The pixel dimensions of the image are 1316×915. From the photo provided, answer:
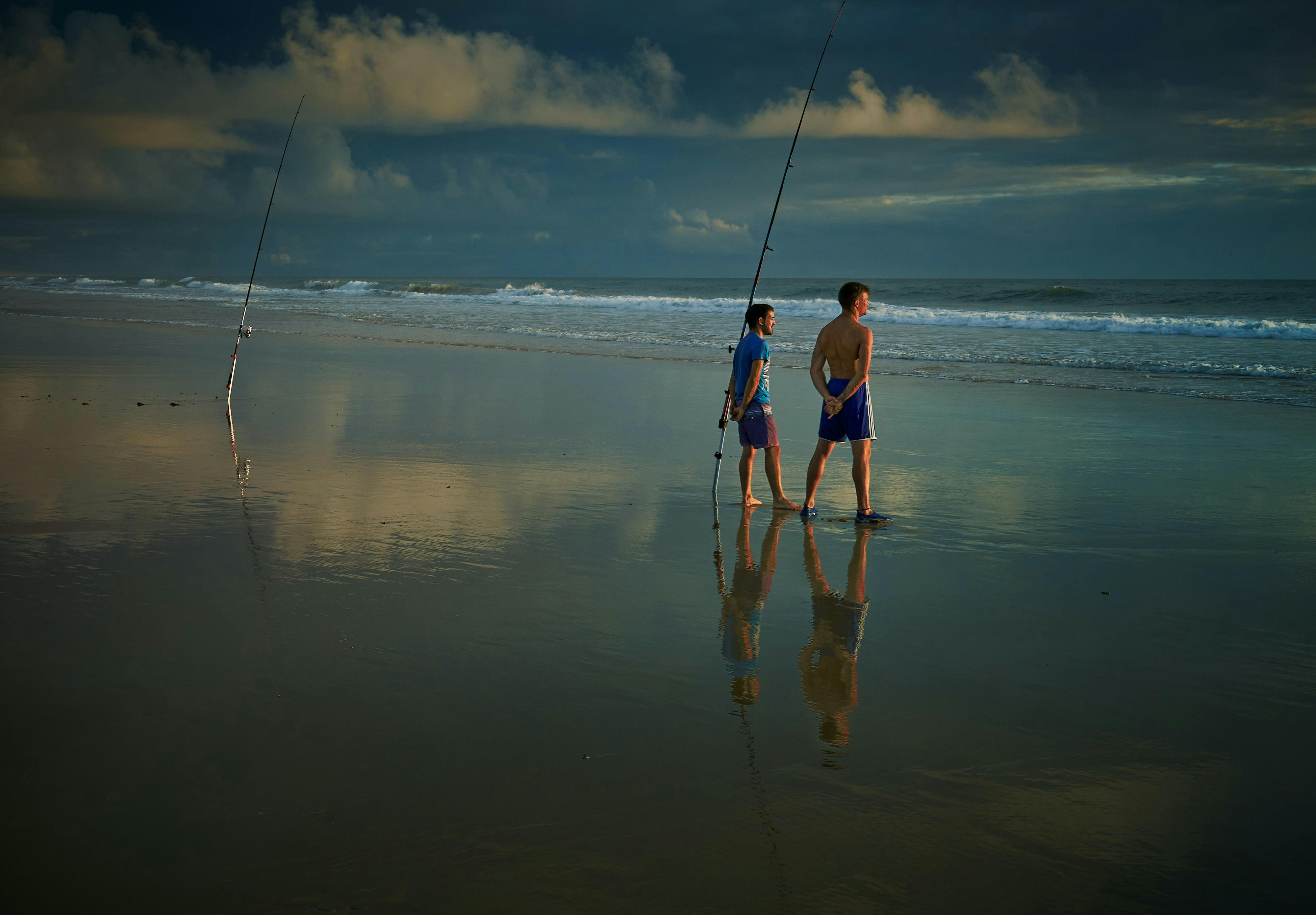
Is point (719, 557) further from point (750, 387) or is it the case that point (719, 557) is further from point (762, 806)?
point (762, 806)

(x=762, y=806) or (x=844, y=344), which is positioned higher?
(x=844, y=344)

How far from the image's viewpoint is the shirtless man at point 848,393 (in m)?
5.90

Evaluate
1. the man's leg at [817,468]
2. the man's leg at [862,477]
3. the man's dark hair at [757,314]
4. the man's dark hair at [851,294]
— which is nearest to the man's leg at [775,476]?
the man's leg at [817,468]

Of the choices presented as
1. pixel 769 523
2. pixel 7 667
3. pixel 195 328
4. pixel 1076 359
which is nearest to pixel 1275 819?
pixel 769 523

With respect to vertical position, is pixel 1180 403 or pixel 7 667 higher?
pixel 1180 403

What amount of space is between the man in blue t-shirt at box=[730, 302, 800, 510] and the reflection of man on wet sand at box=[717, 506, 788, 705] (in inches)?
21.0

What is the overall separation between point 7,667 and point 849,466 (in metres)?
5.81

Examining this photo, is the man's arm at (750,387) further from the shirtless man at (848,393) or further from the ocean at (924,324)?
the ocean at (924,324)

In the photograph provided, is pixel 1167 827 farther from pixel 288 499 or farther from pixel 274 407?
pixel 274 407

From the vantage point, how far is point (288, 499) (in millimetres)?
5891

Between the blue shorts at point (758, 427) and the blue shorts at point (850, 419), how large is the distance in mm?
346

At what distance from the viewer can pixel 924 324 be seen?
98.8 ft

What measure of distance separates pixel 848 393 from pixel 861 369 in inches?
6.9

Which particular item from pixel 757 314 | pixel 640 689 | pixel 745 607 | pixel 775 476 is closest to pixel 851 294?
pixel 757 314
